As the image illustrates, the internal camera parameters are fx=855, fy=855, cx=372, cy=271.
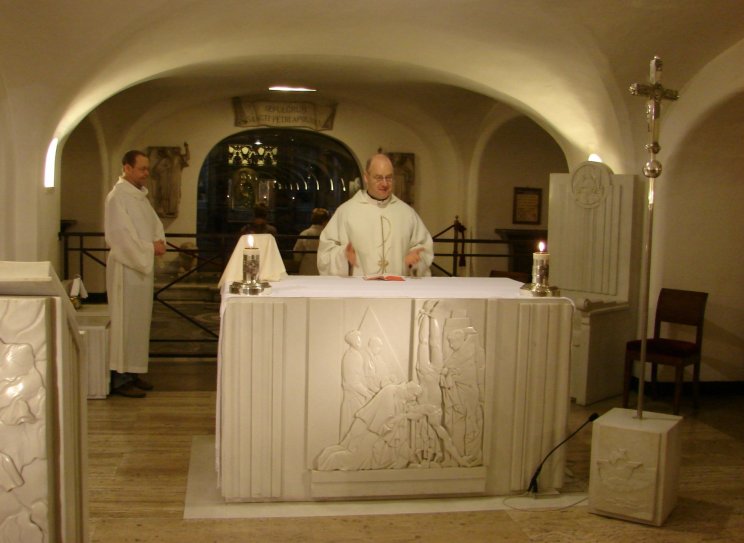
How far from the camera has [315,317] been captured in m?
3.97

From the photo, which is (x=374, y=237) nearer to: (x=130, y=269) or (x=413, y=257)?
(x=413, y=257)

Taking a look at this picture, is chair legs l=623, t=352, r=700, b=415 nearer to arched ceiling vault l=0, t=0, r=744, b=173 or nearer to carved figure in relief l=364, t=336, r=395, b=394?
arched ceiling vault l=0, t=0, r=744, b=173

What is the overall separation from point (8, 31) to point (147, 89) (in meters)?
4.48

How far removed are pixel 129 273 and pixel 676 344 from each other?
4032 mm

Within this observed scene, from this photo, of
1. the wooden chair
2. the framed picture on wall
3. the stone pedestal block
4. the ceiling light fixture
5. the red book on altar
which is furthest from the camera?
the framed picture on wall

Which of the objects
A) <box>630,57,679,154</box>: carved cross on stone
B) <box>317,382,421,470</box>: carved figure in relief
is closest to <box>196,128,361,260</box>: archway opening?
<box>630,57,679,154</box>: carved cross on stone

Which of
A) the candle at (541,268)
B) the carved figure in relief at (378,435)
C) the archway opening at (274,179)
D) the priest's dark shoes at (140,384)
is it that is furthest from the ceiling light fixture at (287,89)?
the carved figure in relief at (378,435)

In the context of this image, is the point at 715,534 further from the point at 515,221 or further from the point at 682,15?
the point at 515,221

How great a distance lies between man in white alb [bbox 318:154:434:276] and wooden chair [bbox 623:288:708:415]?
1.93 m

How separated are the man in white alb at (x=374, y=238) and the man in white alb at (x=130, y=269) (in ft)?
5.52

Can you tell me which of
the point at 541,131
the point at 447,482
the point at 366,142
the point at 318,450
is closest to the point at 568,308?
the point at 447,482

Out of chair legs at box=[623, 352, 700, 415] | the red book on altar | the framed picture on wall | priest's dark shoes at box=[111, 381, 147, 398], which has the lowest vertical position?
priest's dark shoes at box=[111, 381, 147, 398]

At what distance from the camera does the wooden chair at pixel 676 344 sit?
238 inches

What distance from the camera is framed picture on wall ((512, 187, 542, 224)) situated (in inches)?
448
